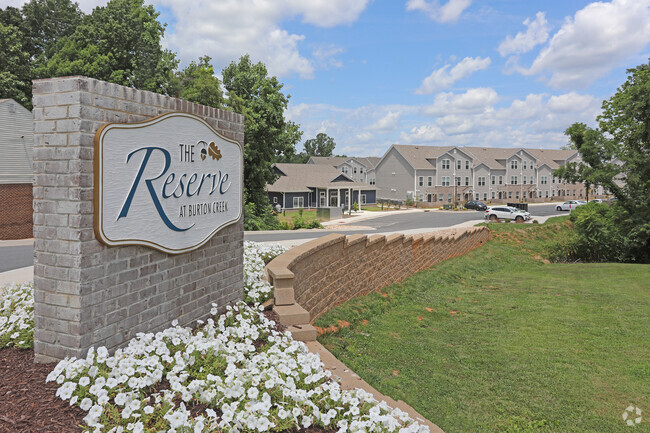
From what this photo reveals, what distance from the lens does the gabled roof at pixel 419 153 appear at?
206 feet

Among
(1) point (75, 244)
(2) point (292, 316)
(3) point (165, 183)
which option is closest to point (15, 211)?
(2) point (292, 316)

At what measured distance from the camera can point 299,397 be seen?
3975mm

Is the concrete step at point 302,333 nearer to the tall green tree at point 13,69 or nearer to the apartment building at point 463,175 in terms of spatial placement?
the tall green tree at point 13,69

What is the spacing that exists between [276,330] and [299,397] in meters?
2.07

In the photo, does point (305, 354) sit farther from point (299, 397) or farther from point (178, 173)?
point (178, 173)

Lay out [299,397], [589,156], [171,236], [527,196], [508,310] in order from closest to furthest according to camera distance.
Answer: [299,397]
[171,236]
[508,310]
[589,156]
[527,196]

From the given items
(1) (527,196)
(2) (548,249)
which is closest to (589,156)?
(2) (548,249)

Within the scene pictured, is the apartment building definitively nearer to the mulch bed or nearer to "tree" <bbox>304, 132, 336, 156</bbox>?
"tree" <bbox>304, 132, 336, 156</bbox>

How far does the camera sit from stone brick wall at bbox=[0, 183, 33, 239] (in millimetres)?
21359

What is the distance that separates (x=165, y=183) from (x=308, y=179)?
46452 mm

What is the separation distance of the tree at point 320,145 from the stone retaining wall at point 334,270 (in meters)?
88.5

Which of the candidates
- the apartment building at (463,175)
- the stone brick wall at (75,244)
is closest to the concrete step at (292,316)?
the stone brick wall at (75,244)

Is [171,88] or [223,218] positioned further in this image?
[171,88]

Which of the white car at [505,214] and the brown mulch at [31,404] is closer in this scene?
the brown mulch at [31,404]
